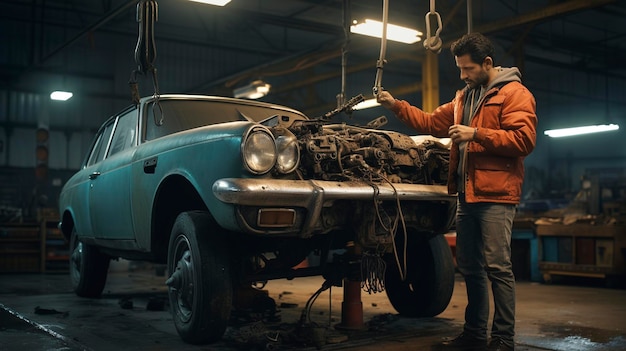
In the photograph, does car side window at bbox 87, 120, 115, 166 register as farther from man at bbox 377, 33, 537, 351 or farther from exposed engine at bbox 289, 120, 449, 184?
man at bbox 377, 33, 537, 351

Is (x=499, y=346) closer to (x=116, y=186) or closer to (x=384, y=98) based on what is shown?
(x=384, y=98)

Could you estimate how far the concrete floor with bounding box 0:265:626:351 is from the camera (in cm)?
355

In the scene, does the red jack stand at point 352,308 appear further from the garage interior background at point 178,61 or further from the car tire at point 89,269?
the garage interior background at point 178,61

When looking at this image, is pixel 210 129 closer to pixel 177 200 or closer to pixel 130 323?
pixel 177 200

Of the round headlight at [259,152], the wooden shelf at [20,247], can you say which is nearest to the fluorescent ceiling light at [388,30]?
the round headlight at [259,152]

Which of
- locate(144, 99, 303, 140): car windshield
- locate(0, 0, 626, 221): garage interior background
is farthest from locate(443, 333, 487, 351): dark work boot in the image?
locate(0, 0, 626, 221): garage interior background

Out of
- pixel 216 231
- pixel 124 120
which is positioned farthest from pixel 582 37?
pixel 216 231

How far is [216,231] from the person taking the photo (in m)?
3.47

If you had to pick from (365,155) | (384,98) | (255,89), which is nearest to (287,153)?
(365,155)

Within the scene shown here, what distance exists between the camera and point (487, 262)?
329 centimetres

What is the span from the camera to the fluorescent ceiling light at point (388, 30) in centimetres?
848

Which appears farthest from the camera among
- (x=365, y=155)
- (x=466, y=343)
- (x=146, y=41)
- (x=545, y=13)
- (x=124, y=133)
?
(x=545, y=13)

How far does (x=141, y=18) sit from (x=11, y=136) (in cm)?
1555

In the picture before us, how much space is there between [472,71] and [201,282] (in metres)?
1.88
